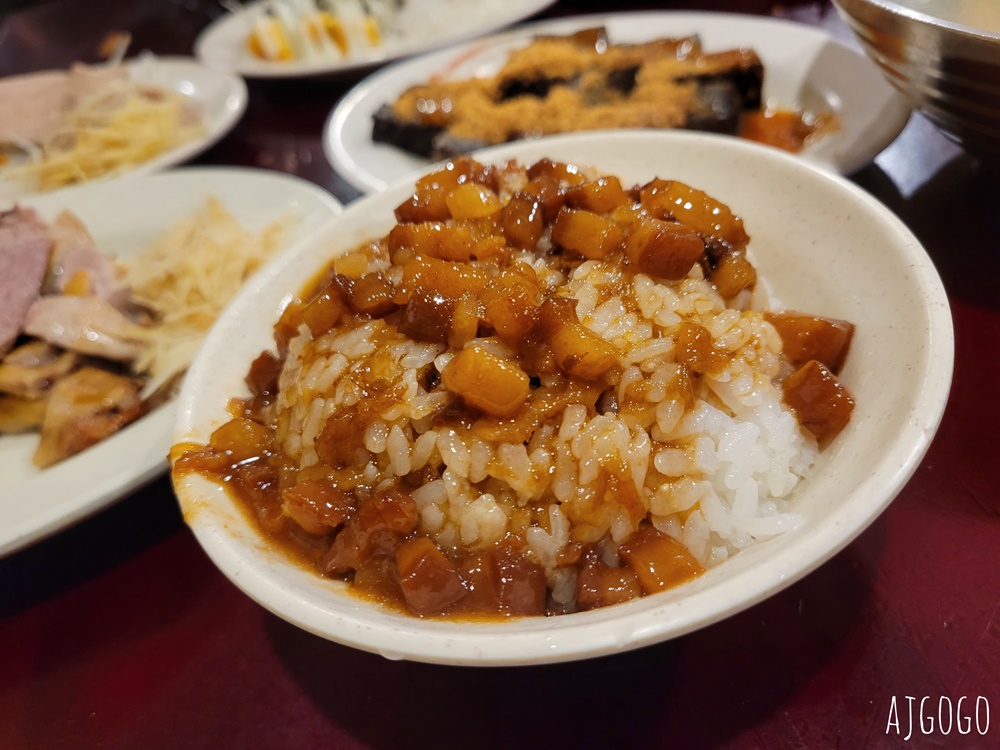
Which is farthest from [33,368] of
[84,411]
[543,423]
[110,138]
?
[110,138]

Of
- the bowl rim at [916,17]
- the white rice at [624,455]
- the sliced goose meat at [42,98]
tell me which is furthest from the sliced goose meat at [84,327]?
the bowl rim at [916,17]

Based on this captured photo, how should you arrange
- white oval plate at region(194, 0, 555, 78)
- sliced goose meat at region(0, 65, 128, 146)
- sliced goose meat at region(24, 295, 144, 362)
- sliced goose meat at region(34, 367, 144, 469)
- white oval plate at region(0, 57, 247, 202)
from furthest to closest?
white oval plate at region(194, 0, 555, 78) → sliced goose meat at region(0, 65, 128, 146) → white oval plate at region(0, 57, 247, 202) → sliced goose meat at region(24, 295, 144, 362) → sliced goose meat at region(34, 367, 144, 469)

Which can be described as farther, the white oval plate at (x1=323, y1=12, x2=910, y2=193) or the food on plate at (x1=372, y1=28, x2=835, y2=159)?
the food on plate at (x1=372, y1=28, x2=835, y2=159)

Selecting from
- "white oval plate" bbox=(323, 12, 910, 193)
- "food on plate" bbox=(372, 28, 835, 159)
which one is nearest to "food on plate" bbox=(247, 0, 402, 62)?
"white oval plate" bbox=(323, 12, 910, 193)

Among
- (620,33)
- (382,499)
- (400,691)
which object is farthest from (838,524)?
(620,33)

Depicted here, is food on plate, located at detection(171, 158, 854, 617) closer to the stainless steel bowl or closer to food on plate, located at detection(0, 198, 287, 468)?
the stainless steel bowl
